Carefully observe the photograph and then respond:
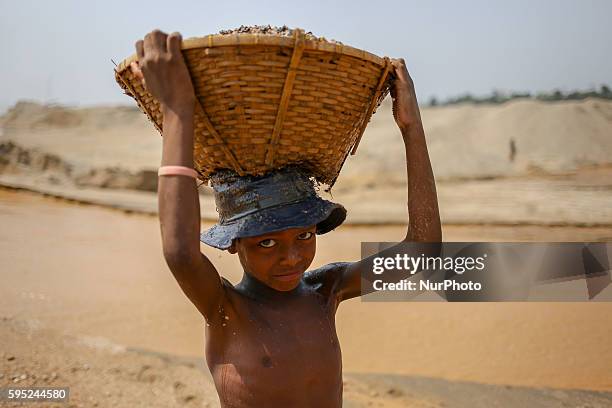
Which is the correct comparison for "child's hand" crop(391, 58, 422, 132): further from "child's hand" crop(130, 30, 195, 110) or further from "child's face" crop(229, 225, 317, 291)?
"child's hand" crop(130, 30, 195, 110)

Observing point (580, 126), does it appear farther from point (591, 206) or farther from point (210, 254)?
point (210, 254)

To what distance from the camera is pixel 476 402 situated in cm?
388

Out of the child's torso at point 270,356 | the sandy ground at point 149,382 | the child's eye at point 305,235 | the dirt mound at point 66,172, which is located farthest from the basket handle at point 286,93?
the dirt mound at point 66,172

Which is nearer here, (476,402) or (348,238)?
(476,402)

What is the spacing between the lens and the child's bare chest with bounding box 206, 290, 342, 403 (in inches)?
67.1

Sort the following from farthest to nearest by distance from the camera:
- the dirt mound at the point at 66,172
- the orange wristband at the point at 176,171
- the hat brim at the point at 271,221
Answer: the dirt mound at the point at 66,172, the hat brim at the point at 271,221, the orange wristband at the point at 176,171

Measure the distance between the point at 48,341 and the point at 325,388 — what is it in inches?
122

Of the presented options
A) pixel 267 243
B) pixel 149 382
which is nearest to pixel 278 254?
pixel 267 243

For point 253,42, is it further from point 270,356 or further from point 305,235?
point 270,356

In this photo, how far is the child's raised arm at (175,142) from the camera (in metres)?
1.33

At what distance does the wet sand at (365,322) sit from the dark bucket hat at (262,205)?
304 centimetres

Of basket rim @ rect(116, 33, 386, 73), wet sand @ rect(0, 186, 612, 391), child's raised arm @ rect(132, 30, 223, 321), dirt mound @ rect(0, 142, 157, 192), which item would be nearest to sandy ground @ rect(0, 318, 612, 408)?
wet sand @ rect(0, 186, 612, 391)

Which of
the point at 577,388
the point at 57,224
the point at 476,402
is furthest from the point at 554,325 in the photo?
the point at 57,224

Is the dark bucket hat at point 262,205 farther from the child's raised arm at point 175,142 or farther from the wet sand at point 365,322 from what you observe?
the wet sand at point 365,322
